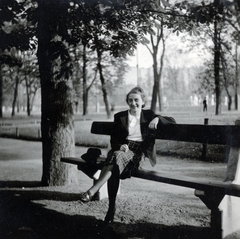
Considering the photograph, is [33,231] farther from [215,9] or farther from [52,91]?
[215,9]

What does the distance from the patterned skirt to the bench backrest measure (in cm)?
30

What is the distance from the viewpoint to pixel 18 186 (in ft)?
18.7

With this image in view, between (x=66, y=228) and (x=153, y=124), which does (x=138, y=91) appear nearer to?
(x=153, y=124)

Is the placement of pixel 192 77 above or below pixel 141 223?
above

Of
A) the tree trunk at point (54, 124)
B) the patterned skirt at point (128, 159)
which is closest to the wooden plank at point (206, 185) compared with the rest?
the patterned skirt at point (128, 159)

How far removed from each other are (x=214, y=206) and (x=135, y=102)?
1.50 meters

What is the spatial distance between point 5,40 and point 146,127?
310cm

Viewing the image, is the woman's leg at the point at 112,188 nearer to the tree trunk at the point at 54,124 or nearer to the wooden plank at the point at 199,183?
the wooden plank at the point at 199,183

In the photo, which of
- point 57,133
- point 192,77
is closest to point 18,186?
point 57,133

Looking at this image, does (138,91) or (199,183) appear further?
(138,91)

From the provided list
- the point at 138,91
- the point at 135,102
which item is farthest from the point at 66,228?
the point at 138,91

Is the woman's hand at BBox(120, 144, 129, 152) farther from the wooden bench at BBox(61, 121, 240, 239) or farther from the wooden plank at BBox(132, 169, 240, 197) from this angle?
the wooden plank at BBox(132, 169, 240, 197)

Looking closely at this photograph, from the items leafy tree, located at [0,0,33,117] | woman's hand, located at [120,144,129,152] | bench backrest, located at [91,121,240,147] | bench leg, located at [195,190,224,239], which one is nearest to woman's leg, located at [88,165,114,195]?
woman's hand, located at [120,144,129,152]

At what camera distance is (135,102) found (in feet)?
12.7
